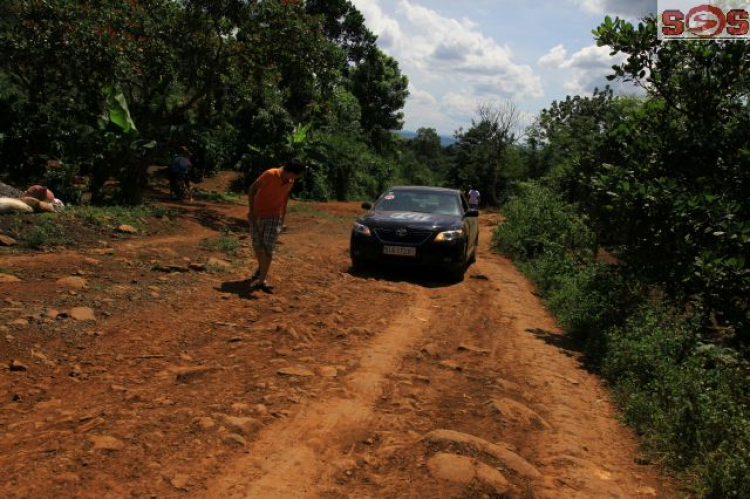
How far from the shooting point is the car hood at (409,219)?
941cm

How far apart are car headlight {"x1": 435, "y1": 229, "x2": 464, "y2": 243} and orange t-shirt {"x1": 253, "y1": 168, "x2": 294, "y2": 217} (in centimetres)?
285

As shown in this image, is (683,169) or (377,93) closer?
(683,169)

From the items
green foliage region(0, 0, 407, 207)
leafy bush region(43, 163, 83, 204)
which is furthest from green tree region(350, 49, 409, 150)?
leafy bush region(43, 163, 83, 204)

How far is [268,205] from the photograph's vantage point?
7.33 metres

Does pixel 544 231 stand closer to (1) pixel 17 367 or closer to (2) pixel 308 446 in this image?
(2) pixel 308 446

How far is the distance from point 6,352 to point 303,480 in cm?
267

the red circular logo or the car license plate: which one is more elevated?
the red circular logo

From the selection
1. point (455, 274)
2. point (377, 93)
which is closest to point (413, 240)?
point (455, 274)

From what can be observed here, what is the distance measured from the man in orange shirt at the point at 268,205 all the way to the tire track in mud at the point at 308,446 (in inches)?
103

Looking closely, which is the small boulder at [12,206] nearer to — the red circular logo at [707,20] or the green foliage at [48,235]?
the green foliage at [48,235]

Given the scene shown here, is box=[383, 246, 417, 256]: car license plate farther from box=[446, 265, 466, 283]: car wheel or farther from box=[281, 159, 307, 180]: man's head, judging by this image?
box=[281, 159, 307, 180]: man's head

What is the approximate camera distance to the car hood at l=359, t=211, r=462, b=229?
9.41 m

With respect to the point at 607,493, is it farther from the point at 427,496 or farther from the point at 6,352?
the point at 6,352

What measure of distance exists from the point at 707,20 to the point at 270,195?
6.67 m
